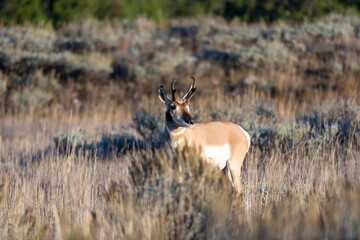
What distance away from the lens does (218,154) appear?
579 centimetres

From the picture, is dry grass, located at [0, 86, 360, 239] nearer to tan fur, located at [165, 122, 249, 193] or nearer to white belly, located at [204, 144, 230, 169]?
tan fur, located at [165, 122, 249, 193]

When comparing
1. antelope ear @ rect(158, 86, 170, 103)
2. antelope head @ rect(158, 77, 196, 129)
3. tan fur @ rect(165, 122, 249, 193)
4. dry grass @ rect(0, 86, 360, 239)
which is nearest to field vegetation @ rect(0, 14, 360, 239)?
dry grass @ rect(0, 86, 360, 239)

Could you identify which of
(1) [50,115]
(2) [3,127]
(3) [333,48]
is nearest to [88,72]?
(1) [50,115]

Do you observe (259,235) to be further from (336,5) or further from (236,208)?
(336,5)

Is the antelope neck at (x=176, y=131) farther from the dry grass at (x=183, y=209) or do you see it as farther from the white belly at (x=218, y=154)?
the dry grass at (x=183, y=209)

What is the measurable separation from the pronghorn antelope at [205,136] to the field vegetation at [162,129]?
0.38 metres

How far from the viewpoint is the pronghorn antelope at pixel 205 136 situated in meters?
5.47

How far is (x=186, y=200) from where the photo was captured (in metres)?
4.23

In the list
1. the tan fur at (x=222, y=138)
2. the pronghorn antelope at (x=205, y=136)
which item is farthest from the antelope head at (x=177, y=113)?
the tan fur at (x=222, y=138)

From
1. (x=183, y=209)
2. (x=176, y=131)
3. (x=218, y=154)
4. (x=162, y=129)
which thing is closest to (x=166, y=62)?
(x=162, y=129)

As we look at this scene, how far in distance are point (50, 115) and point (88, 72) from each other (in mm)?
2521

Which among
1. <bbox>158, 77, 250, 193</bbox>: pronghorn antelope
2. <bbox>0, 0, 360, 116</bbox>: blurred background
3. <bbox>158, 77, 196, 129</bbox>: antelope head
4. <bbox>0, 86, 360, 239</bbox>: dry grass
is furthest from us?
<bbox>0, 0, 360, 116</bbox>: blurred background

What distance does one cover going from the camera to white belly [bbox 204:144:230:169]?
5.70m

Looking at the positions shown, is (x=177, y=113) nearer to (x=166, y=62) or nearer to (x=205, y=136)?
(x=205, y=136)
